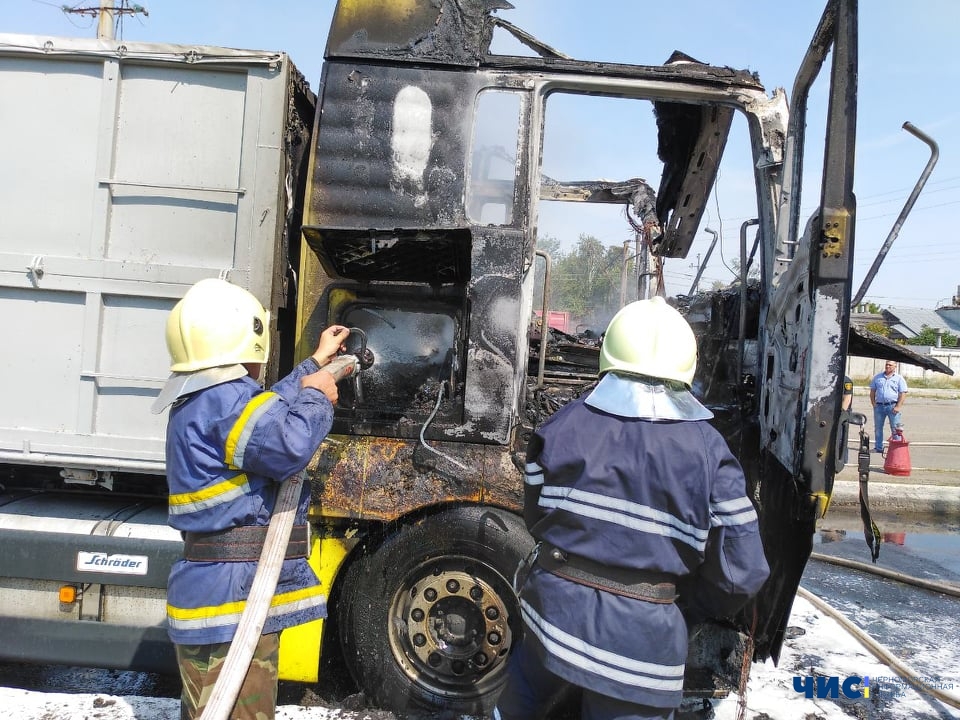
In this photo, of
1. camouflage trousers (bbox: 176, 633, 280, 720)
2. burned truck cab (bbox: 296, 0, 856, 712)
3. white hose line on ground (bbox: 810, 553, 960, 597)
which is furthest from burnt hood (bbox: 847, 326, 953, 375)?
white hose line on ground (bbox: 810, 553, 960, 597)

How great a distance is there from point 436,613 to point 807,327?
5.95ft

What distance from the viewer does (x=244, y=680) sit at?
6.97 ft

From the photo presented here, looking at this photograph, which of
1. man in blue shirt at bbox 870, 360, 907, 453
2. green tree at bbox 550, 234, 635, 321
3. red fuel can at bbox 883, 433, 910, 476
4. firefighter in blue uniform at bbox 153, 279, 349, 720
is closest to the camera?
firefighter in blue uniform at bbox 153, 279, 349, 720

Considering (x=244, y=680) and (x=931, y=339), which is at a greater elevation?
(x=931, y=339)

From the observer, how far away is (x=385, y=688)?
2.81m

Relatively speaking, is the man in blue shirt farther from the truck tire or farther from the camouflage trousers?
the camouflage trousers

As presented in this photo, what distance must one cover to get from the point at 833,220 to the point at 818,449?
0.76m

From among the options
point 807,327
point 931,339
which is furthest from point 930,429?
point 931,339

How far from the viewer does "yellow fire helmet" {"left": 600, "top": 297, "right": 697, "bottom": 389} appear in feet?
6.41

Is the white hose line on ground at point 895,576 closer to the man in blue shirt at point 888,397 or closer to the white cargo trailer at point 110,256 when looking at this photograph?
the white cargo trailer at point 110,256

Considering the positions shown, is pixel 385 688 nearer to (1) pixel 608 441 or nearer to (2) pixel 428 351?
(2) pixel 428 351

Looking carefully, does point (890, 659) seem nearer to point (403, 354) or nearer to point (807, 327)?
point (807, 327)

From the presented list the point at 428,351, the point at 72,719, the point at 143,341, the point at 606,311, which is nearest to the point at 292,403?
the point at 428,351

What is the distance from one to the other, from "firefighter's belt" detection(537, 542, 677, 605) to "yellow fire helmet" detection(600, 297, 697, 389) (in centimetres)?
55
